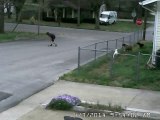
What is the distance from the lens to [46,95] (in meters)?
13.3

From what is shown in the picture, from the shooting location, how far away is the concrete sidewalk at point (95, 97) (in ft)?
37.5

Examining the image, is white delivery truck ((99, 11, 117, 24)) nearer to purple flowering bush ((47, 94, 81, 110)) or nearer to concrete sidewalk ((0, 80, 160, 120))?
concrete sidewalk ((0, 80, 160, 120))

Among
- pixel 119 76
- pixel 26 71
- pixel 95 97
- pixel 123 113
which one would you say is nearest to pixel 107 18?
pixel 26 71

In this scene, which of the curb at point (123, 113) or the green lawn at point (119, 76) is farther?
the green lawn at point (119, 76)

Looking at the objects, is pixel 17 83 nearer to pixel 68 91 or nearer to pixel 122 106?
pixel 68 91

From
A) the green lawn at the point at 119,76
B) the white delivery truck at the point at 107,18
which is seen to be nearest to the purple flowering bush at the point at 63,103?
the green lawn at the point at 119,76

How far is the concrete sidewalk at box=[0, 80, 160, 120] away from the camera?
11.4 m

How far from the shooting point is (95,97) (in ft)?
42.8

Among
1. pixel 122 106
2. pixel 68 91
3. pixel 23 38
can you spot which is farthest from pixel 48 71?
pixel 23 38

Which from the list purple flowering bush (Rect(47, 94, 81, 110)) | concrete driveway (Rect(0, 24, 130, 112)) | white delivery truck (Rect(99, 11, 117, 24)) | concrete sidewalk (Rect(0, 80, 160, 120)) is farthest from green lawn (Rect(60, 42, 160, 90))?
white delivery truck (Rect(99, 11, 117, 24))

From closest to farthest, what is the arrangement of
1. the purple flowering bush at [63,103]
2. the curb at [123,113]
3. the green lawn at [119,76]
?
1. the curb at [123,113]
2. the purple flowering bush at [63,103]
3. the green lawn at [119,76]

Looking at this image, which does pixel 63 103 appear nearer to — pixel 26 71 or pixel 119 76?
pixel 119 76

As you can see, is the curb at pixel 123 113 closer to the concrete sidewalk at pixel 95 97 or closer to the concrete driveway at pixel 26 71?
the concrete sidewalk at pixel 95 97

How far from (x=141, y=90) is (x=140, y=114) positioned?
3.49 m
